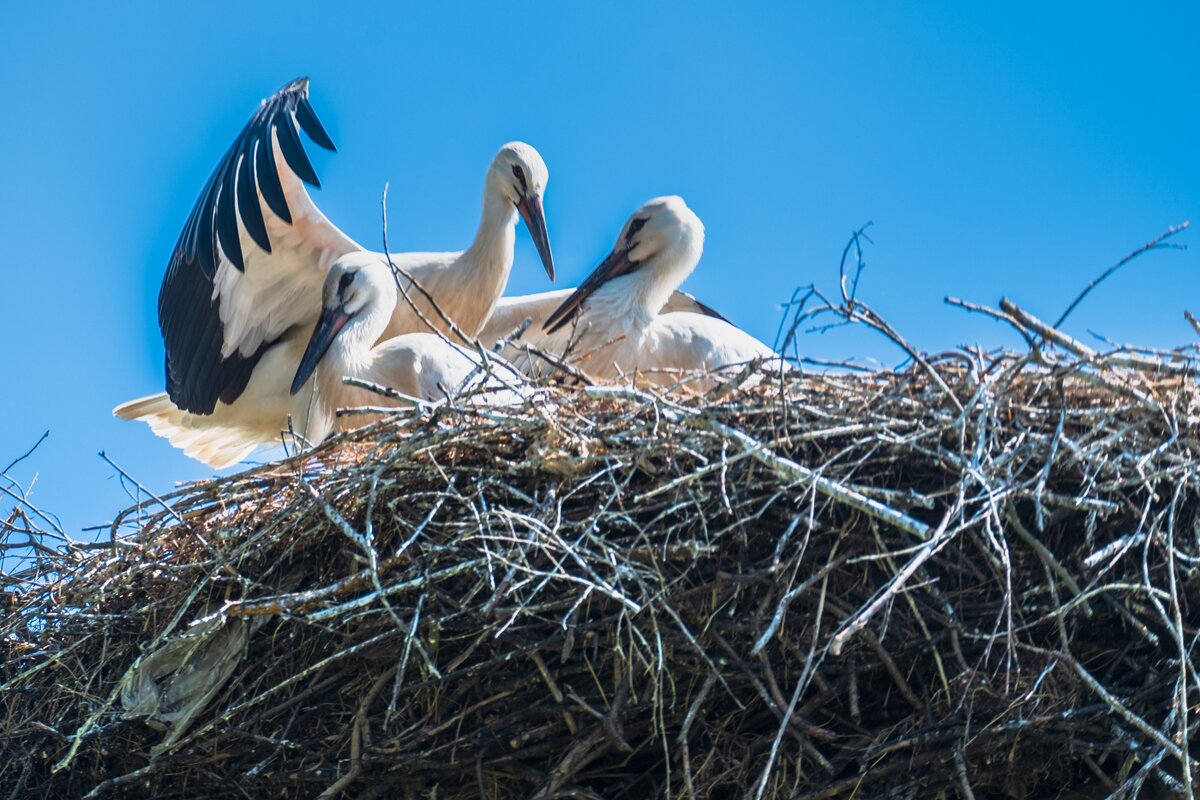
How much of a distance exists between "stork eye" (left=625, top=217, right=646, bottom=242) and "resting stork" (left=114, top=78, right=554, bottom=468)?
342mm

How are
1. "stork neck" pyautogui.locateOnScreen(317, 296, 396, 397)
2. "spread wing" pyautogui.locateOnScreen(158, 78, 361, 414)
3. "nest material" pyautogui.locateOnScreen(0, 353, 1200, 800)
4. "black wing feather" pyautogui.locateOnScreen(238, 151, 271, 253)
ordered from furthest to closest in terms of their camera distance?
"spread wing" pyautogui.locateOnScreen(158, 78, 361, 414), "black wing feather" pyautogui.locateOnScreen(238, 151, 271, 253), "stork neck" pyautogui.locateOnScreen(317, 296, 396, 397), "nest material" pyautogui.locateOnScreen(0, 353, 1200, 800)

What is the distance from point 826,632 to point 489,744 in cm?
60

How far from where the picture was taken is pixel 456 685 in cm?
298

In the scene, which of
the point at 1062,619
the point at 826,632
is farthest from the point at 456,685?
the point at 1062,619

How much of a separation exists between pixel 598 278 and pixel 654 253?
0.56 feet

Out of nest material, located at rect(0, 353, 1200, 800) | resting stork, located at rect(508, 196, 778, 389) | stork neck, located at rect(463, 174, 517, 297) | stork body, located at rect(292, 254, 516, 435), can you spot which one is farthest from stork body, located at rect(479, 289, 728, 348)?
nest material, located at rect(0, 353, 1200, 800)

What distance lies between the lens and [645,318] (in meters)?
4.46

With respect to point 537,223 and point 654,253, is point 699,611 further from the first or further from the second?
point 537,223

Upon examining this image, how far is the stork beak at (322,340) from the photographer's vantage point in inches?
177

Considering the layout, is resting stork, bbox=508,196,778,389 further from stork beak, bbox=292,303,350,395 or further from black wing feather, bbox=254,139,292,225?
black wing feather, bbox=254,139,292,225

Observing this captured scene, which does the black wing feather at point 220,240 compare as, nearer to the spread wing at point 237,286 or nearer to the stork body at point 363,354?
the spread wing at point 237,286

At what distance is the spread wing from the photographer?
4.87 m

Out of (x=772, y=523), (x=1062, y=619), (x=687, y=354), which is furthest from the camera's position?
(x=687, y=354)

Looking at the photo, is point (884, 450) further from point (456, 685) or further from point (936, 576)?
point (456, 685)
